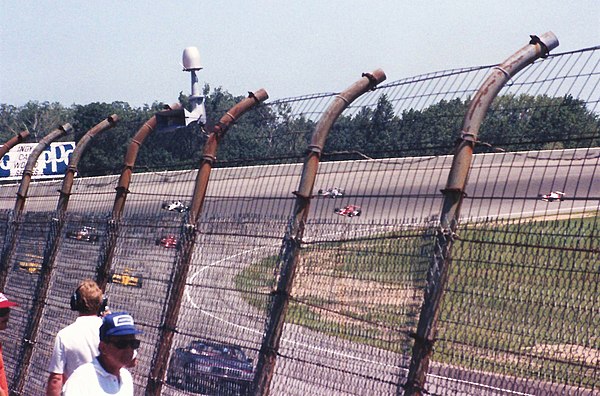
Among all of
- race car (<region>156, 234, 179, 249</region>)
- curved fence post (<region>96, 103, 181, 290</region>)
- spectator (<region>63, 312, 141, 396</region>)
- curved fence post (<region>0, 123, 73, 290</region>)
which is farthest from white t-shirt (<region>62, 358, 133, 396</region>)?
curved fence post (<region>0, 123, 73, 290</region>)

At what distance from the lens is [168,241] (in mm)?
7527

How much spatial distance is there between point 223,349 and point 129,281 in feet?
5.27

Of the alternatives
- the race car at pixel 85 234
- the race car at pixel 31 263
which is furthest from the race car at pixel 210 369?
the race car at pixel 31 263

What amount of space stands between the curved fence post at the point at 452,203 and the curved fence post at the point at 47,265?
484 centimetres

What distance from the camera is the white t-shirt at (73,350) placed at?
5.98 metres

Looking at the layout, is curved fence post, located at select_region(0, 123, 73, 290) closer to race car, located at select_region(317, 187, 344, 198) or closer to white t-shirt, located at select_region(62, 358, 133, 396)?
race car, located at select_region(317, 187, 344, 198)

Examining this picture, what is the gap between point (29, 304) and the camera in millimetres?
10086

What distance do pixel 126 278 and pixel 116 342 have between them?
11.1ft

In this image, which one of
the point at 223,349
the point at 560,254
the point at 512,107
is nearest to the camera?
the point at 560,254

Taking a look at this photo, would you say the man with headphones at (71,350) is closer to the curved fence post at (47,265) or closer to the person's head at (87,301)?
the person's head at (87,301)

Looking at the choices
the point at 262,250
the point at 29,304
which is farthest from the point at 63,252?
the point at 262,250

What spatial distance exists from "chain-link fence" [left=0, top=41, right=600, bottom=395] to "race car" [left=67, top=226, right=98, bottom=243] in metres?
0.23

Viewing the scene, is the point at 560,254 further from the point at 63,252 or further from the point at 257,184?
the point at 63,252

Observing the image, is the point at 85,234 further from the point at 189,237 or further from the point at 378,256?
the point at 378,256
